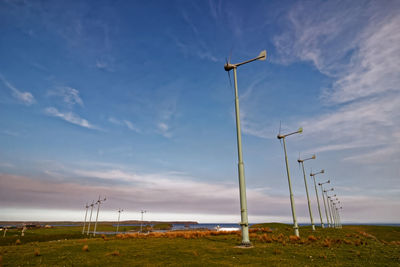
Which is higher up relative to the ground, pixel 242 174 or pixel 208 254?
pixel 242 174

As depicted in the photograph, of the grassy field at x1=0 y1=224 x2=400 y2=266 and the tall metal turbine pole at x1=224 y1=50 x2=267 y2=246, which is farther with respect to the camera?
the tall metal turbine pole at x1=224 y1=50 x2=267 y2=246

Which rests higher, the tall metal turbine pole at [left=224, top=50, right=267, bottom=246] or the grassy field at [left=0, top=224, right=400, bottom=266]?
the tall metal turbine pole at [left=224, top=50, right=267, bottom=246]

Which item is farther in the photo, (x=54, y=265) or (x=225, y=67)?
(x=225, y=67)

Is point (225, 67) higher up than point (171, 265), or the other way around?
point (225, 67)

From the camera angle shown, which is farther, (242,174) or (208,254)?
(242,174)

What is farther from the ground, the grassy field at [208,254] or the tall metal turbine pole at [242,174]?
the tall metal turbine pole at [242,174]

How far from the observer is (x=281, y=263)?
36.0 ft

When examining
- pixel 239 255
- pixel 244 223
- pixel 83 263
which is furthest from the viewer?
pixel 244 223

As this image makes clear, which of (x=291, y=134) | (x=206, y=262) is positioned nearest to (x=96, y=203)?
(x=291, y=134)

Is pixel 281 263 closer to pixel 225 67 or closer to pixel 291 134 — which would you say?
pixel 225 67

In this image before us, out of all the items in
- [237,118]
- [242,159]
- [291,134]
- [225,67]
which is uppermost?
[225,67]

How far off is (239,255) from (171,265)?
4.71 metres

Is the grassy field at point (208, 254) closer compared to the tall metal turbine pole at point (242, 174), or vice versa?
the grassy field at point (208, 254)

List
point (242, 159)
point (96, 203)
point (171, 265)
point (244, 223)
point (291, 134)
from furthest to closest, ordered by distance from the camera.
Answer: point (96, 203)
point (291, 134)
point (242, 159)
point (244, 223)
point (171, 265)
